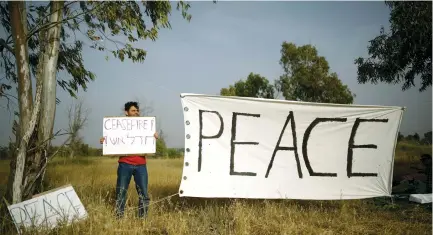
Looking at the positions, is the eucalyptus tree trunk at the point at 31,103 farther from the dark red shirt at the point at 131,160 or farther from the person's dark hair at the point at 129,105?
the person's dark hair at the point at 129,105

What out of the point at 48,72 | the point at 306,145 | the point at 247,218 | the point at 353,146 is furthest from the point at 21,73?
the point at 353,146

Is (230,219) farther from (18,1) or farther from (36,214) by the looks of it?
(18,1)

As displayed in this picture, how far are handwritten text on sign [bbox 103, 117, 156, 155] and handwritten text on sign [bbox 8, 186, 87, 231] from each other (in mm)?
724

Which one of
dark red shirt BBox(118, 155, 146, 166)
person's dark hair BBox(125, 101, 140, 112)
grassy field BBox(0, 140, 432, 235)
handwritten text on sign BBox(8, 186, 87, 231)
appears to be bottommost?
grassy field BBox(0, 140, 432, 235)

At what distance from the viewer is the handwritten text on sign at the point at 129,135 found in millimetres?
4242

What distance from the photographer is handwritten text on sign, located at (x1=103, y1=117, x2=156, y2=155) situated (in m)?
4.24

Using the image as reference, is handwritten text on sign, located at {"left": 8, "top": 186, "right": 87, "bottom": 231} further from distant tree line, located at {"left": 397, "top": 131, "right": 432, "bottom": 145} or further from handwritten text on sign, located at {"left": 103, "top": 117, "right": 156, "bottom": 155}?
distant tree line, located at {"left": 397, "top": 131, "right": 432, "bottom": 145}

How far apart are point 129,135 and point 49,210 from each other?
1.32 meters

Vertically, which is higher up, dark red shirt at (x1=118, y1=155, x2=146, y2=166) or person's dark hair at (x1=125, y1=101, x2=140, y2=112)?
person's dark hair at (x1=125, y1=101, x2=140, y2=112)

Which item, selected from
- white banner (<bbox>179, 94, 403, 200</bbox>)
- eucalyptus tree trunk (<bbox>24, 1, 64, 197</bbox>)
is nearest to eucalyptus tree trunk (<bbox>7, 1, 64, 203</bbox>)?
eucalyptus tree trunk (<bbox>24, 1, 64, 197</bbox>)

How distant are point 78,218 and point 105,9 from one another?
3302 millimetres

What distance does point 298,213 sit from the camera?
493cm

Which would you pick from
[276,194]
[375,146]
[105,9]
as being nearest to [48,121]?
[105,9]

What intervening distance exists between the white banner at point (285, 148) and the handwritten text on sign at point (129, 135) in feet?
1.75
